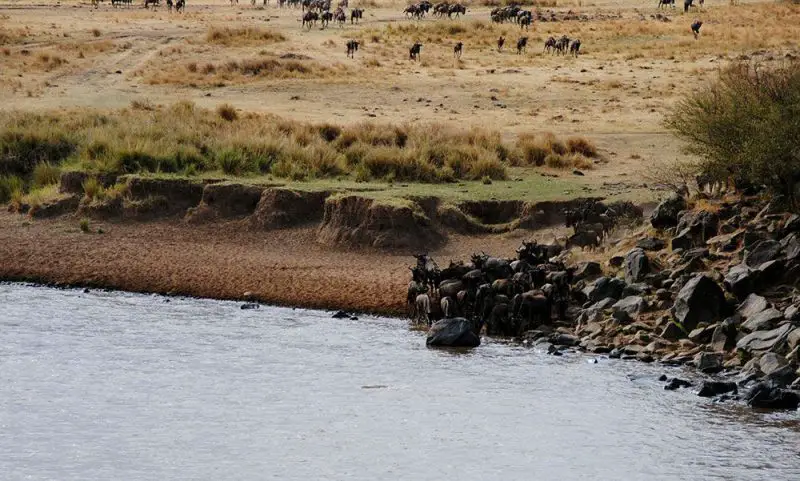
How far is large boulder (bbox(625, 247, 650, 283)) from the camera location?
2092 cm

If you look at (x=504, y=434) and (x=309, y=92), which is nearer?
(x=504, y=434)

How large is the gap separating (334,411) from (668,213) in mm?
8042

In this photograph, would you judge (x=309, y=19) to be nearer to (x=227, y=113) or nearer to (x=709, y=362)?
(x=227, y=113)

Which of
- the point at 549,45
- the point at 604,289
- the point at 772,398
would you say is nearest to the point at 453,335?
the point at 604,289

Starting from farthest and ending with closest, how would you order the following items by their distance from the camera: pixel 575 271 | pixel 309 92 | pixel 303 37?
pixel 303 37
pixel 309 92
pixel 575 271

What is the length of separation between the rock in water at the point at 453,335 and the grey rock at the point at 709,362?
338cm

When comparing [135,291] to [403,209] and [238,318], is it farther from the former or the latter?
[403,209]

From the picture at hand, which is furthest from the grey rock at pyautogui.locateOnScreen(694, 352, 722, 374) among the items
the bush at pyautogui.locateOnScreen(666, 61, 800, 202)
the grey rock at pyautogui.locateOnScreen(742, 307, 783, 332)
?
the bush at pyautogui.locateOnScreen(666, 61, 800, 202)

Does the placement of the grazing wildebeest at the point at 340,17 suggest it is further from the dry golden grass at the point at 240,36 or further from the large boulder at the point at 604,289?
the large boulder at the point at 604,289

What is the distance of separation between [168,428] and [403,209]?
953 cm

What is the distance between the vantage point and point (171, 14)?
76.0m

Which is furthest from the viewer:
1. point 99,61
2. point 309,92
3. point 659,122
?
point 99,61

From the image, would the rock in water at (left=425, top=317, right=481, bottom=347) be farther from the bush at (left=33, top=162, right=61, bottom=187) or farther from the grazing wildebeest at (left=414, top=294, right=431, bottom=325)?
the bush at (left=33, top=162, right=61, bottom=187)

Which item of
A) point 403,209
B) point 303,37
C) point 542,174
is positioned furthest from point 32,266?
point 303,37
